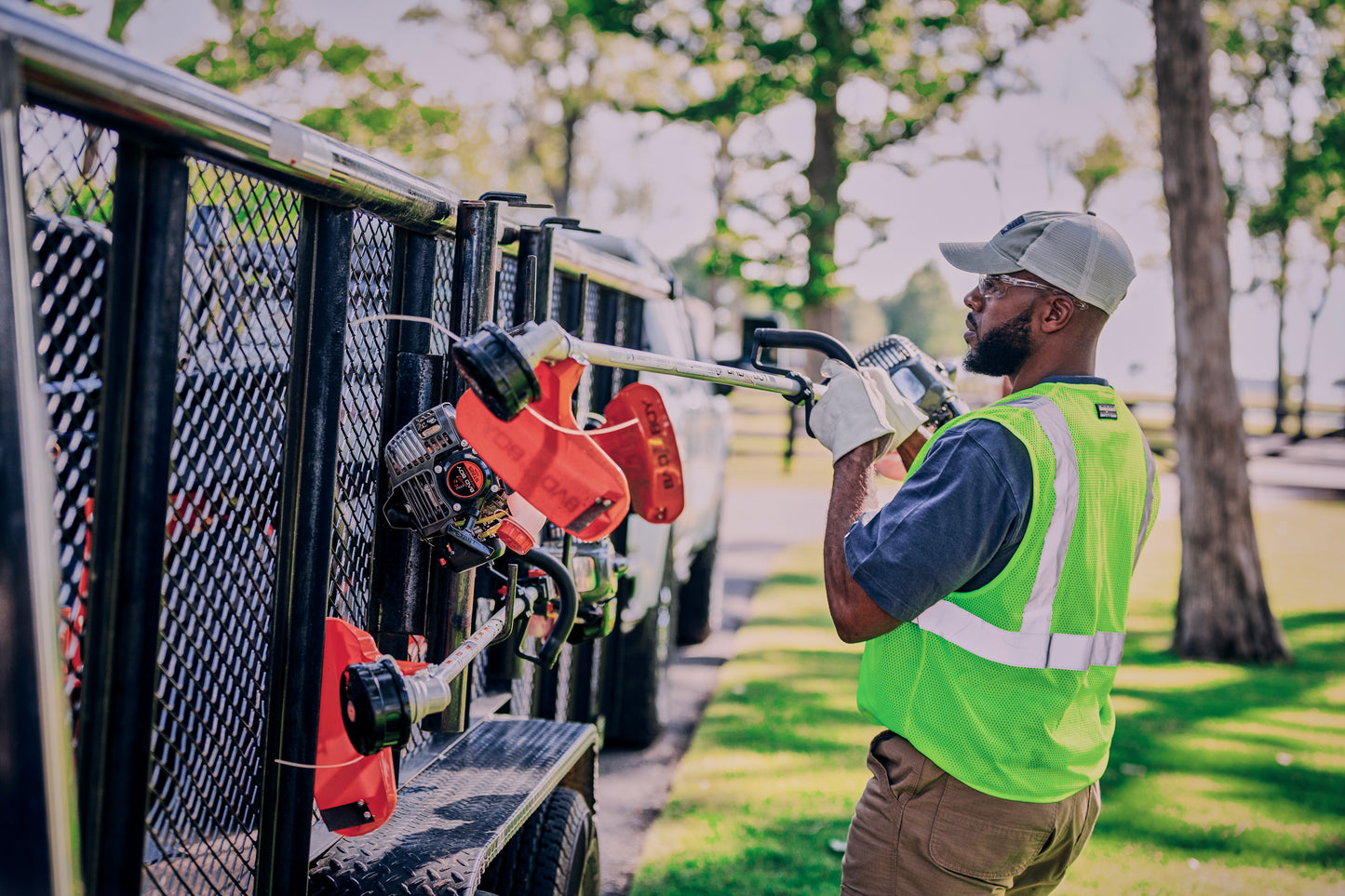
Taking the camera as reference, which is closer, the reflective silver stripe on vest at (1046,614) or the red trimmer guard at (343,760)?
the red trimmer guard at (343,760)

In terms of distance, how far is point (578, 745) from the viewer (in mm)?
2867

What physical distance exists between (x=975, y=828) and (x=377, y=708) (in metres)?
1.20

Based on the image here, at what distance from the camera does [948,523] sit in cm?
→ 203

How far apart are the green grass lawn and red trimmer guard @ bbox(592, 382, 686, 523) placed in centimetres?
190

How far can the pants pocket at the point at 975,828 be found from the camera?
219 cm

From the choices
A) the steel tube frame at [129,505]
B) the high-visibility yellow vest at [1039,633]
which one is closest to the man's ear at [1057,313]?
the high-visibility yellow vest at [1039,633]

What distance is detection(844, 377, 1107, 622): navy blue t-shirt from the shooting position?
203cm

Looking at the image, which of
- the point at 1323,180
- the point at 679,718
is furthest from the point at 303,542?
the point at 1323,180

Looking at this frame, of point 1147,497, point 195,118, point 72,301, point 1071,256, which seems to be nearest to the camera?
point 195,118

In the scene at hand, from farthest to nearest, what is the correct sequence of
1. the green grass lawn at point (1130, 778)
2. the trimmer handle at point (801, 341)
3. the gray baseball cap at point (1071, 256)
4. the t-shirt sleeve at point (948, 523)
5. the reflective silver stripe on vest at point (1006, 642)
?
the green grass lawn at point (1130, 778), the trimmer handle at point (801, 341), the gray baseball cap at point (1071, 256), the reflective silver stripe on vest at point (1006, 642), the t-shirt sleeve at point (948, 523)

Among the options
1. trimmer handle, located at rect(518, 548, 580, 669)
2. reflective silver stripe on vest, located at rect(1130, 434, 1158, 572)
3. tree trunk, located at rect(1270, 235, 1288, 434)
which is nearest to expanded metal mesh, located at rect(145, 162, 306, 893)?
trimmer handle, located at rect(518, 548, 580, 669)

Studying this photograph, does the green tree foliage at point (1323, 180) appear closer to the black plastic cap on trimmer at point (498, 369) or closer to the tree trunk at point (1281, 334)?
the tree trunk at point (1281, 334)

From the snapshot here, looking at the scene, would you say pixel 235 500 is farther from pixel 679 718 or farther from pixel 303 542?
pixel 679 718

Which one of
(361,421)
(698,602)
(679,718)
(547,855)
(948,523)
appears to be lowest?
(679,718)
